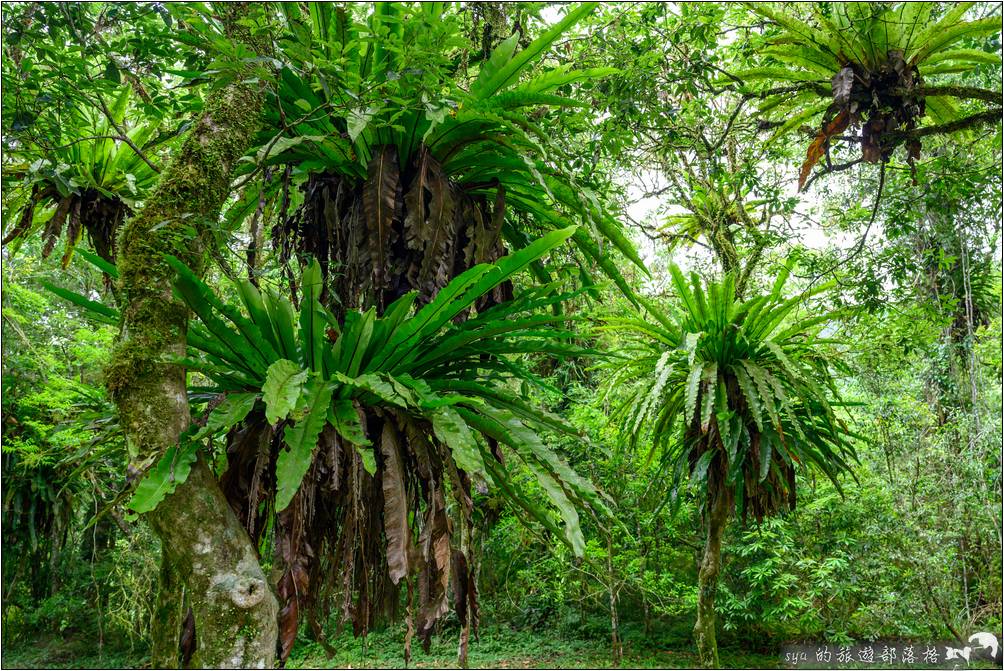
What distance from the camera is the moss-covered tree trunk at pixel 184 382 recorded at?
123cm

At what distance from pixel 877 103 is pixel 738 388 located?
1.57 m

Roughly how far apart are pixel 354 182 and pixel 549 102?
0.60 metres

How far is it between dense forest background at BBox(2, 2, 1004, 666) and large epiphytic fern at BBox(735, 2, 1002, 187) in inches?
0.5

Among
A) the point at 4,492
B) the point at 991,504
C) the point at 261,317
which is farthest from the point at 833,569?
the point at 4,492

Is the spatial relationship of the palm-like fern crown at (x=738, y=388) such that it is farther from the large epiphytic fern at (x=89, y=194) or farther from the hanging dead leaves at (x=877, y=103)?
the large epiphytic fern at (x=89, y=194)

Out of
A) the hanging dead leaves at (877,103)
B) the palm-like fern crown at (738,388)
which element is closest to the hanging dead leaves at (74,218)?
the palm-like fern crown at (738,388)

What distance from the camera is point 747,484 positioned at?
12.0 feet

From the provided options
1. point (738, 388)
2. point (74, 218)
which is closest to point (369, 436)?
point (74, 218)

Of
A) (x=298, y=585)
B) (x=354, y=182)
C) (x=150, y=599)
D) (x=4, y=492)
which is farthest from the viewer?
(x=150, y=599)

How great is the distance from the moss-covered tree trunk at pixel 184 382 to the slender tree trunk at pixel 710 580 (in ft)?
10.2

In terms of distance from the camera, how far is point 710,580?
3965mm

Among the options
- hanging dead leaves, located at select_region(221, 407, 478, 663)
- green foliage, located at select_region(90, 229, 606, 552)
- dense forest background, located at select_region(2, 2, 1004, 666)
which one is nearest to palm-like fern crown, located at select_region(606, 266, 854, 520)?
dense forest background, located at select_region(2, 2, 1004, 666)

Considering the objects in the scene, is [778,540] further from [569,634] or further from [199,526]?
[199,526]

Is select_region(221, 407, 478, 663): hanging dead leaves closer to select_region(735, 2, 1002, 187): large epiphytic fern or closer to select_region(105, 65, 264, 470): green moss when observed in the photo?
select_region(105, 65, 264, 470): green moss
